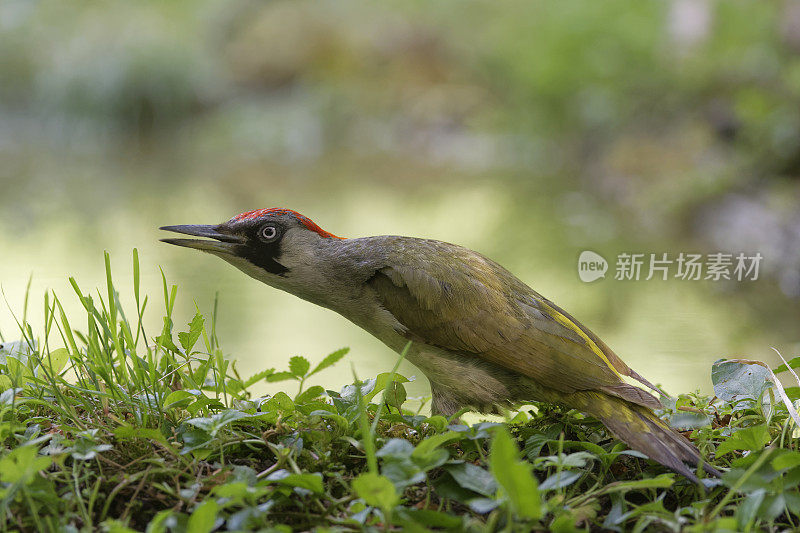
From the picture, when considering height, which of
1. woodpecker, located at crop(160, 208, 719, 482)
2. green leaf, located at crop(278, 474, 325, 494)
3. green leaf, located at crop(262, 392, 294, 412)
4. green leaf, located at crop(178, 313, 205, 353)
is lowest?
green leaf, located at crop(278, 474, 325, 494)

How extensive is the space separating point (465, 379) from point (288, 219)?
0.51 m

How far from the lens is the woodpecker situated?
1697 millimetres

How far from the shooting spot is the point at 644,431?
5.00 feet

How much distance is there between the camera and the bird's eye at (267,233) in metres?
1.81

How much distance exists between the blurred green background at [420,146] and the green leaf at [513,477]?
1.63 meters

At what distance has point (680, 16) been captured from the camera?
32.2 feet

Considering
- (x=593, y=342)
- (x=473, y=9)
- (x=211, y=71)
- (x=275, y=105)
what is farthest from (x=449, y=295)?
(x=473, y=9)

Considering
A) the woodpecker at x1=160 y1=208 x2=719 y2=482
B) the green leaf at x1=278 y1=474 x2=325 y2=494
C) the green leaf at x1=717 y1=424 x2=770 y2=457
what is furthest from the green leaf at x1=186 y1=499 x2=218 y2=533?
the green leaf at x1=717 y1=424 x2=770 y2=457

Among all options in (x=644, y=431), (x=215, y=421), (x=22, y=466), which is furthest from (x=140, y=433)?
(x=644, y=431)

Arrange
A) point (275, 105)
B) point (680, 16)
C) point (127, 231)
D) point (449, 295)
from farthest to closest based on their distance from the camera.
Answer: point (275, 105) < point (680, 16) < point (127, 231) < point (449, 295)

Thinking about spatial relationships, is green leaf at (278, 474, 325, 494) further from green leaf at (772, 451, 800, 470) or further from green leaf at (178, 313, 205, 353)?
green leaf at (772, 451, 800, 470)

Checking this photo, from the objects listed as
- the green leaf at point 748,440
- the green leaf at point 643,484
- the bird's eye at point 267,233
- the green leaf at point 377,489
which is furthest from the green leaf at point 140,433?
the green leaf at point 748,440

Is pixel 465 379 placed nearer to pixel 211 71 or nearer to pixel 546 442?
pixel 546 442

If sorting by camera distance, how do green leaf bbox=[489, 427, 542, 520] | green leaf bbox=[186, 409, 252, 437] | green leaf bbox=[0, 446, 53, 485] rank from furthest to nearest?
green leaf bbox=[186, 409, 252, 437] < green leaf bbox=[0, 446, 53, 485] < green leaf bbox=[489, 427, 542, 520]
